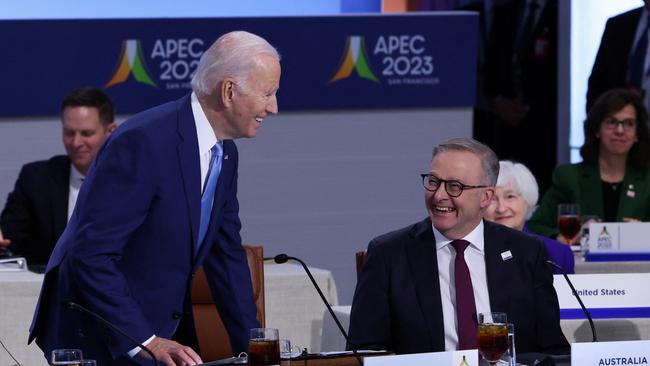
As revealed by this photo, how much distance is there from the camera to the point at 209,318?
14.7ft

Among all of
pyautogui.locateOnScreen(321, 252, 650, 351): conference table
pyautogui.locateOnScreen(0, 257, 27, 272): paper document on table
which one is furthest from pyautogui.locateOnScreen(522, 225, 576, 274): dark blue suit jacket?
pyautogui.locateOnScreen(0, 257, 27, 272): paper document on table

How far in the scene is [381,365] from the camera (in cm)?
278

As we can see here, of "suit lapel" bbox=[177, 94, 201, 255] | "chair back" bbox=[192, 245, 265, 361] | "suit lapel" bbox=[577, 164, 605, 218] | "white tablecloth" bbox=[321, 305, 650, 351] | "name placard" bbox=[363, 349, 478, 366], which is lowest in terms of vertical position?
"white tablecloth" bbox=[321, 305, 650, 351]

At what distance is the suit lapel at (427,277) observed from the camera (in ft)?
12.6

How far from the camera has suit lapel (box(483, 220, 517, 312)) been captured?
3867mm

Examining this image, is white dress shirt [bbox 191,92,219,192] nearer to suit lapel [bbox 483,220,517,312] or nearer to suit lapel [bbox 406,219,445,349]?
suit lapel [bbox 406,219,445,349]

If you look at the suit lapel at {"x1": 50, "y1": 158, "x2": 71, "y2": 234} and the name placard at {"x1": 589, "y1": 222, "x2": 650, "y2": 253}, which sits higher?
the suit lapel at {"x1": 50, "y1": 158, "x2": 71, "y2": 234}

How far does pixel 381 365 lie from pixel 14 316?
239cm

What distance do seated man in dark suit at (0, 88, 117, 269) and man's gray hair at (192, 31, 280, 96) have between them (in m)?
2.40

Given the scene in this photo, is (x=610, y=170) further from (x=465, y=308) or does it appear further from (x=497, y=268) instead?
(x=465, y=308)

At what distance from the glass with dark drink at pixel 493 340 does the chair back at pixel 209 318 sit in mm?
1286

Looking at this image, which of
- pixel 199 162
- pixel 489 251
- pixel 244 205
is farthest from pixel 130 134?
pixel 244 205

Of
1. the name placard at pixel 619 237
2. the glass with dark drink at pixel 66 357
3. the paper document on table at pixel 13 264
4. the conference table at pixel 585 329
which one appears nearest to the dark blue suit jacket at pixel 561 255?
the conference table at pixel 585 329

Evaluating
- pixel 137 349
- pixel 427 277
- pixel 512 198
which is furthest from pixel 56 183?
pixel 137 349
